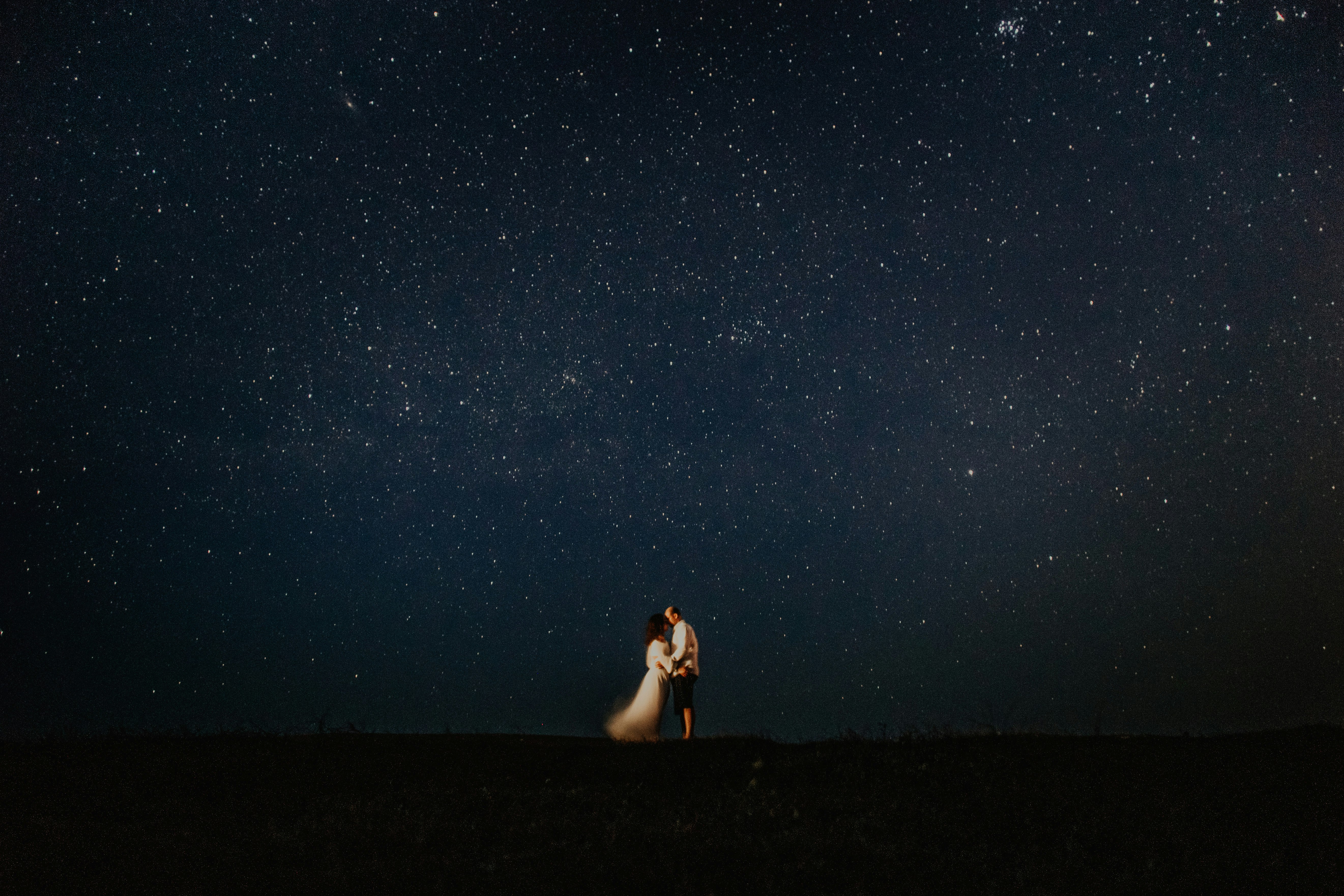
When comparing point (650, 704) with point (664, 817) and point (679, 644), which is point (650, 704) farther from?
point (664, 817)

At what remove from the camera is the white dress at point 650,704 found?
38.4ft

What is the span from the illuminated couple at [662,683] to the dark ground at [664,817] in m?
1.23

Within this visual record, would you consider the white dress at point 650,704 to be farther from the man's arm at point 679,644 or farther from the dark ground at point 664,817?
the dark ground at point 664,817

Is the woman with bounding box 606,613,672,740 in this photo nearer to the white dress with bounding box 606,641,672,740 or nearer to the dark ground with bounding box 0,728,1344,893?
the white dress with bounding box 606,641,672,740

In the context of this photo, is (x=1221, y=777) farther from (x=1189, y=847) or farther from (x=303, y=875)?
(x=303, y=875)

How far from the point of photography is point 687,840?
7.13 metres

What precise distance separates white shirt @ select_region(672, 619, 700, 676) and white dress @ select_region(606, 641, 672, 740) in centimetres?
20

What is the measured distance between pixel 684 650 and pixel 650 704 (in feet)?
3.35

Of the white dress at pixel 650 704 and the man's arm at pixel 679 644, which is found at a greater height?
the man's arm at pixel 679 644

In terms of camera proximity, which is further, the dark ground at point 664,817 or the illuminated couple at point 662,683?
the illuminated couple at point 662,683

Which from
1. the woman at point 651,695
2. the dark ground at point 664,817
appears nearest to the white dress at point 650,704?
the woman at point 651,695

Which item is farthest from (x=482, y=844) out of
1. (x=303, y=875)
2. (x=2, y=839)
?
(x=2, y=839)

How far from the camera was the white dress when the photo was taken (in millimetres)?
11719

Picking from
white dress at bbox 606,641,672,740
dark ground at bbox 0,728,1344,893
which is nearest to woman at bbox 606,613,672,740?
white dress at bbox 606,641,672,740
